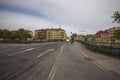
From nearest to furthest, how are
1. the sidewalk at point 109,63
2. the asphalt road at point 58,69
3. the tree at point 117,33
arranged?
1. the asphalt road at point 58,69
2. the sidewalk at point 109,63
3. the tree at point 117,33

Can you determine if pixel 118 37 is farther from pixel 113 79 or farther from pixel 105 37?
pixel 105 37

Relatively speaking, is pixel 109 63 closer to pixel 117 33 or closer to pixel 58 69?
pixel 58 69

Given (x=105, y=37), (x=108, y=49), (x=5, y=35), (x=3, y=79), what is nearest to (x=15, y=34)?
(x=5, y=35)

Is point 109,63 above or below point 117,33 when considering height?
below

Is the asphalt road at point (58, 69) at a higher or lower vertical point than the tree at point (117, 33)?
lower

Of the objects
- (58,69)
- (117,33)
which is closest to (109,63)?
(58,69)

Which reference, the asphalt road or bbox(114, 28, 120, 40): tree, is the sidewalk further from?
bbox(114, 28, 120, 40): tree

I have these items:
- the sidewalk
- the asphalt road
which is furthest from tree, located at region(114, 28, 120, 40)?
the asphalt road

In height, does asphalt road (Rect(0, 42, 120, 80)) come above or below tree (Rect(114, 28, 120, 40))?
below

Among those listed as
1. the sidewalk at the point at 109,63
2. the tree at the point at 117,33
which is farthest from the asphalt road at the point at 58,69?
the tree at the point at 117,33

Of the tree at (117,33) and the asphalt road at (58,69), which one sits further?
the tree at (117,33)

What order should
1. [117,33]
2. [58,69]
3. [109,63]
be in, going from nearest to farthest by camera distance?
1. [58,69]
2. [109,63]
3. [117,33]

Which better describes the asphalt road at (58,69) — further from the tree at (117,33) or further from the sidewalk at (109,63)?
the tree at (117,33)

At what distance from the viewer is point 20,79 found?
816 cm
